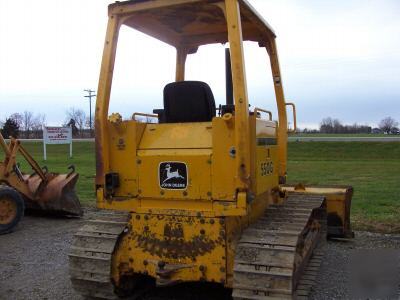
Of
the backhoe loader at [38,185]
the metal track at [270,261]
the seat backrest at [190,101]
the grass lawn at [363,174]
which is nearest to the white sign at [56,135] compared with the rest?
the grass lawn at [363,174]

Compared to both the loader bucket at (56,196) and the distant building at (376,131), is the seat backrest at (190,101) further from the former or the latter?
the distant building at (376,131)

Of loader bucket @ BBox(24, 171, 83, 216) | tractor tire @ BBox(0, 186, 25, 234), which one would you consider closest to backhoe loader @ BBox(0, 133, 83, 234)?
loader bucket @ BBox(24, 171, 83, 216)

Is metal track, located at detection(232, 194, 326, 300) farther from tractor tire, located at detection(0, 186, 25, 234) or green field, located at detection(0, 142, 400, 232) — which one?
tractor tire, located at detection(0, 186, 25, 234)

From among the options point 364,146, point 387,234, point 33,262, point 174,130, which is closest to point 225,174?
point 174,130

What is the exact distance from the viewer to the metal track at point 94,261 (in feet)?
15.1

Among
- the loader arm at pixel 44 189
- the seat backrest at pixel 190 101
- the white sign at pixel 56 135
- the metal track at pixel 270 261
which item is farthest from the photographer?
the white sign at pixel 56 135

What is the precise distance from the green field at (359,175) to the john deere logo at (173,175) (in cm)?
514

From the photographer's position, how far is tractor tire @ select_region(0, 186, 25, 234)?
28.0 feet

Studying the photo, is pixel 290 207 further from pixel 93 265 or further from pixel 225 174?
pixel 93 265

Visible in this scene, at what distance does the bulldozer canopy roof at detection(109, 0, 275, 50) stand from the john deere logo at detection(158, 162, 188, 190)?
147 cm

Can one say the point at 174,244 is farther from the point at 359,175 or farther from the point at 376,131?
the point at 376,131

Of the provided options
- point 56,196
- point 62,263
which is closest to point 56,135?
point 56,196

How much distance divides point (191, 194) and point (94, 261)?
1.15m

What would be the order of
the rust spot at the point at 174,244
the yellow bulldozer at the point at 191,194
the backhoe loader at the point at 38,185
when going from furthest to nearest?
the backhoe loader at the point at 38,185, the rust spot at the point at 174,244, the yellow bulldozer at the point at 191,194
